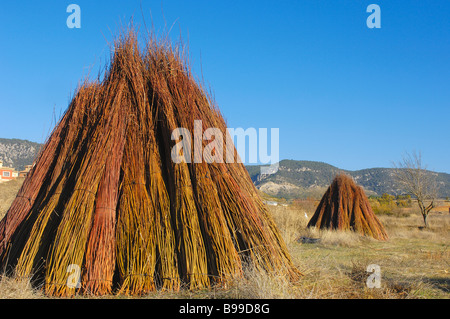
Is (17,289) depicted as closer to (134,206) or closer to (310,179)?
(134,206)

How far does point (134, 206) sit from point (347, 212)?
976 cm

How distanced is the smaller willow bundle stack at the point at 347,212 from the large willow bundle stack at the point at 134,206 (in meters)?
8.16

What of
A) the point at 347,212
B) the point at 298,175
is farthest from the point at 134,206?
the point at 298,175

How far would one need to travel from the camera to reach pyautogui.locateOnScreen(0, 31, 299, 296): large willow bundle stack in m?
4.08

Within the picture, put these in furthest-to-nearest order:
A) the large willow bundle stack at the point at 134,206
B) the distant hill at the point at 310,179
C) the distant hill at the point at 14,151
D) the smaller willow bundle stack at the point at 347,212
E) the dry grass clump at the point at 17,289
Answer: the distant hill at the point at 14,151, the distant hill at the point at 310,179, the smaller willow bundle stack at the point at 347,212, the large willow bundle stack at the point at 134,206, the dry grass clump at the point at 17,289

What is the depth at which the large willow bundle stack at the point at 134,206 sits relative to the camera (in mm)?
4078

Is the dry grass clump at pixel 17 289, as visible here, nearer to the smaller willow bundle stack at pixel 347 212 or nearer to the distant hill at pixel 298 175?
the smaller willow bundle stack at pixel 347 212

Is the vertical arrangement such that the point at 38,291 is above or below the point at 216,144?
below

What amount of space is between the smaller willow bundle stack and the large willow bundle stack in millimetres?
8164

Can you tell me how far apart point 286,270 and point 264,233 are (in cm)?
47

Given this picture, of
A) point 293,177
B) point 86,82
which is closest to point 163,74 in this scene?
point 86,82

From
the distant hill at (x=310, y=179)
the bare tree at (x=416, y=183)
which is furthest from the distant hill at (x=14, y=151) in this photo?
the bare tree at (x=416, y=183)
